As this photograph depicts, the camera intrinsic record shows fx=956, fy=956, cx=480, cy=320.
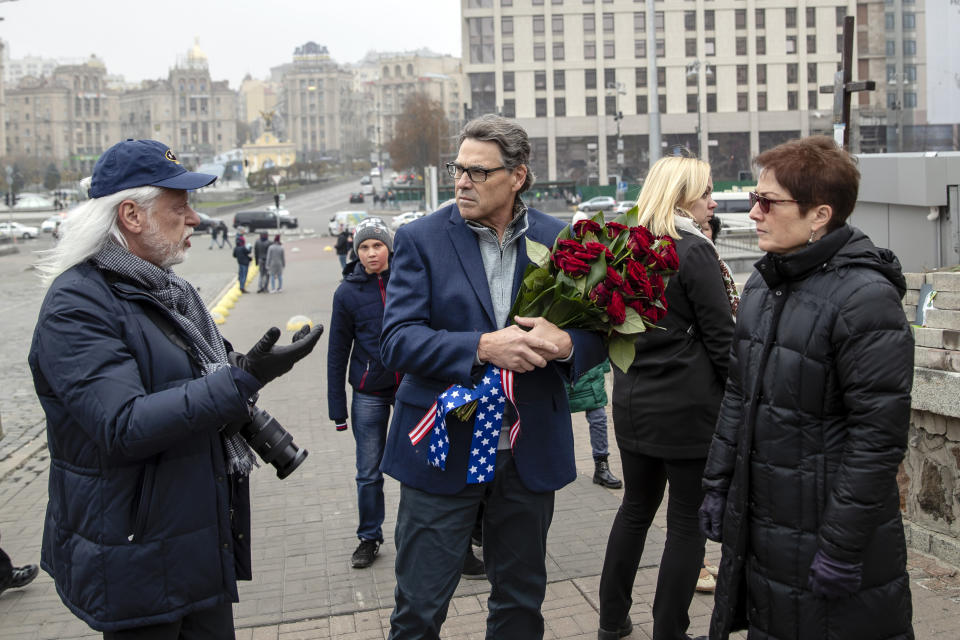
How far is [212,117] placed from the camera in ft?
591

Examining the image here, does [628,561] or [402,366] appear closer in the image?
[402,366]

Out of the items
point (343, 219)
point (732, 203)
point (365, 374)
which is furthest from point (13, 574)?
point (732, 203)

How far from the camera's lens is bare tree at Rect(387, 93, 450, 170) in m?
96.4

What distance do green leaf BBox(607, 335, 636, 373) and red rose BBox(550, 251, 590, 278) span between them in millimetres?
312

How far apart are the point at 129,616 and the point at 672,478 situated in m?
2.24

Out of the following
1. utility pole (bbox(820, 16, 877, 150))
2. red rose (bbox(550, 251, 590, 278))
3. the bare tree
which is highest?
the bare tree

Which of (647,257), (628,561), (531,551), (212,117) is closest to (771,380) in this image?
(647,257)

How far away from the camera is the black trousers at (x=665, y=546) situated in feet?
13.0

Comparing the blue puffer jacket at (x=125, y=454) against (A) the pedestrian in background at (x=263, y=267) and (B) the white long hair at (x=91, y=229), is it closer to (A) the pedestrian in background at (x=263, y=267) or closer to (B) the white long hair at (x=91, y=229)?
(B) the white long hair at (x=91, y=229)

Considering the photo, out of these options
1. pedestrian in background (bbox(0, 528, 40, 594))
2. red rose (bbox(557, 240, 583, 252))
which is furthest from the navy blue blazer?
pedestrian in background (bbox(0, 528, 40, 594))

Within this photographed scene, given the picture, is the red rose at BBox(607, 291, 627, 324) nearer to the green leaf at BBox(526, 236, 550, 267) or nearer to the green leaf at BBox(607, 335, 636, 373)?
the green leaf at BBox(607, 335, 636, 373)

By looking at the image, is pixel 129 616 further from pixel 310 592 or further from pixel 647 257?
pixel 310 592

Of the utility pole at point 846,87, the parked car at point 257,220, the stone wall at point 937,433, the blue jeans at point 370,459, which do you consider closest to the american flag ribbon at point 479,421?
the blue jeans at point 370,459

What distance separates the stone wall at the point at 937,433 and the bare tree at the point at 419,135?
294ft
